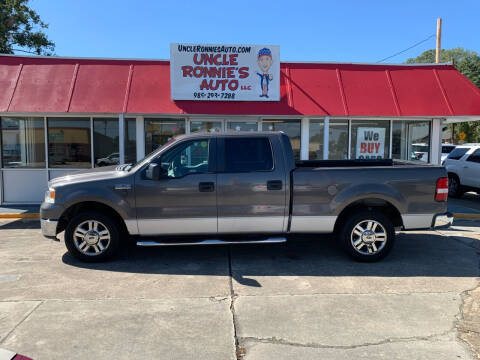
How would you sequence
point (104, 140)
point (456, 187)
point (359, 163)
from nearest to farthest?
point (359, 163)
point (104, 140)
point (456, 187)

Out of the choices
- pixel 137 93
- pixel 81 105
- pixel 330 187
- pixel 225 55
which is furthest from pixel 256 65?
pixel 330 187

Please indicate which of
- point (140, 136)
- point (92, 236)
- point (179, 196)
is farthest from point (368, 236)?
point (140, 136)

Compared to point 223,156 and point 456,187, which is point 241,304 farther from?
point 456,187

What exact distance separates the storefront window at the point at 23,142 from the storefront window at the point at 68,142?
0.29 m

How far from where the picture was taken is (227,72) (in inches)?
404

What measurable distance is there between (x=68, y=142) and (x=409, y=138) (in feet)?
32.8

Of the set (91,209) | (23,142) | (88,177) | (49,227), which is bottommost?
(49,227)

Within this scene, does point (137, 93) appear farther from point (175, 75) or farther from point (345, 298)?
point (345, 298)

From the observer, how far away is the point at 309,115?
10.1 m

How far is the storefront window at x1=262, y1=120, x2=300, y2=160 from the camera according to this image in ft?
36.4

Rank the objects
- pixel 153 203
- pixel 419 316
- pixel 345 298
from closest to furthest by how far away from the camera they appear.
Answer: pixel 419 316, pixel 345 298, pixel 153 203

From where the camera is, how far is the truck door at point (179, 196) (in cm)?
558

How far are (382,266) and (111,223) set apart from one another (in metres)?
4.06

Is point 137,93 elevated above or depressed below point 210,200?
above
